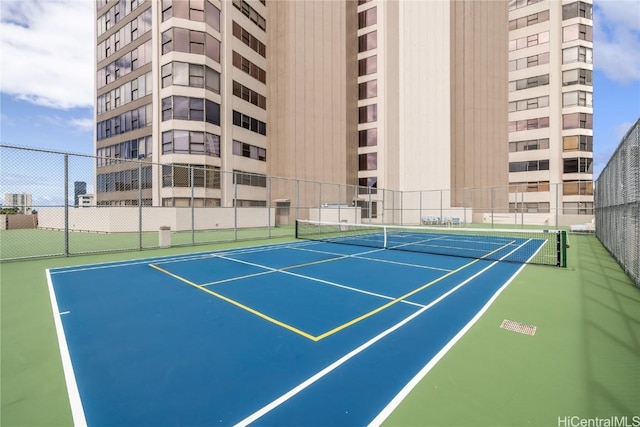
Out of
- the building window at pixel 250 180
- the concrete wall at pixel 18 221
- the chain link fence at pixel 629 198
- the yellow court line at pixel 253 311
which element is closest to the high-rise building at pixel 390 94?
the building window at pixel 250 180

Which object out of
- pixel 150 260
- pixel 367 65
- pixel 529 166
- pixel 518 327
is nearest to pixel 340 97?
pixel 367 65

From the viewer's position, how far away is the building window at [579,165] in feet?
148

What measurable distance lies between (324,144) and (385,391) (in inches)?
1482

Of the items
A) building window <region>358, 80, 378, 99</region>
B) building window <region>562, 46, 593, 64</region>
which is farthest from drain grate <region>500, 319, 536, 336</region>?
building window <region>562, 46, 593, 64</region>

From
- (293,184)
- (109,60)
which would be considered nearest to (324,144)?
(293,184)

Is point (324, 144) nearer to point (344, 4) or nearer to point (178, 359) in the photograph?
point (344, 4)

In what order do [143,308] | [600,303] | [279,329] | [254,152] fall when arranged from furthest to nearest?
1. [254,152]
2. [600,303]
3. [143,308]
4. [279,329]

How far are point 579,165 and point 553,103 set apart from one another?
1038cm

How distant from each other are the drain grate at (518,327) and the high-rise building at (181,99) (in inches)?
931

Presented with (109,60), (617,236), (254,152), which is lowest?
(617,236)

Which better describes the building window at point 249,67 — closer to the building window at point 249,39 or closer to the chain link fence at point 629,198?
the building window at point 249,39

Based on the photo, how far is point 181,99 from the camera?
29406 millimetres

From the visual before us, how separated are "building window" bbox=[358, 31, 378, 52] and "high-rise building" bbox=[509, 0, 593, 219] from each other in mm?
25006

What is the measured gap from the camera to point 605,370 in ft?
13.1
